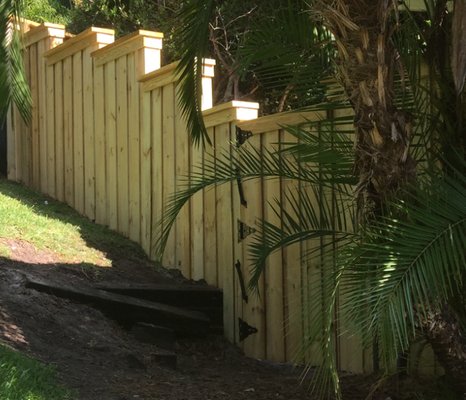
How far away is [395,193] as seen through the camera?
14.3ft

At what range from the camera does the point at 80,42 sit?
30.2ft

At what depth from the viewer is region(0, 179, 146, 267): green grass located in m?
7.51

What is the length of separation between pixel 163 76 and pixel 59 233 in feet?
5.72

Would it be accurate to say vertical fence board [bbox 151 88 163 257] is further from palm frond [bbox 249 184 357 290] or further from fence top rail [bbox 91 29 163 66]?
palm frond [bbox 249 184 357 290]

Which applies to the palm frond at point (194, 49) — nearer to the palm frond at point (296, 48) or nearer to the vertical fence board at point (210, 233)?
the palm frond at point (296, 48)

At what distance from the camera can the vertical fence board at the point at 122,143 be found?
8555 millimetres

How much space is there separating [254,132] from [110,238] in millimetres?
2376

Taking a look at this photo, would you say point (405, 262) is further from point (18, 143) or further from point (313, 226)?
point (18, 143)

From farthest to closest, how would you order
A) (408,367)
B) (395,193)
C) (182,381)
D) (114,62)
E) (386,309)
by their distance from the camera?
(114,62)
(182,381)
(408,367)
(395,193)
(386,309)

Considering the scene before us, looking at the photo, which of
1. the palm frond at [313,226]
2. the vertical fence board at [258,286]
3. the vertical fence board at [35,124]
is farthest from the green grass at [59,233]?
the palm frond at [313,226]

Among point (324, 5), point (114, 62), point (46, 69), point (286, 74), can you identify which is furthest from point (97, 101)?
point (324, 5)

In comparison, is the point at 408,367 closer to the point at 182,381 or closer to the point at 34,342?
the point at 182,381

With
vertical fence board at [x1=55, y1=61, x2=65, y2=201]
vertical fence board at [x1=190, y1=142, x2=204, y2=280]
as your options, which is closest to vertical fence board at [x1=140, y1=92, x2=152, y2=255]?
vertical fence board at [x1=190, y1=142, x2=204, y2=280]

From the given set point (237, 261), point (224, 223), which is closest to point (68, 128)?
point (224, 223)
